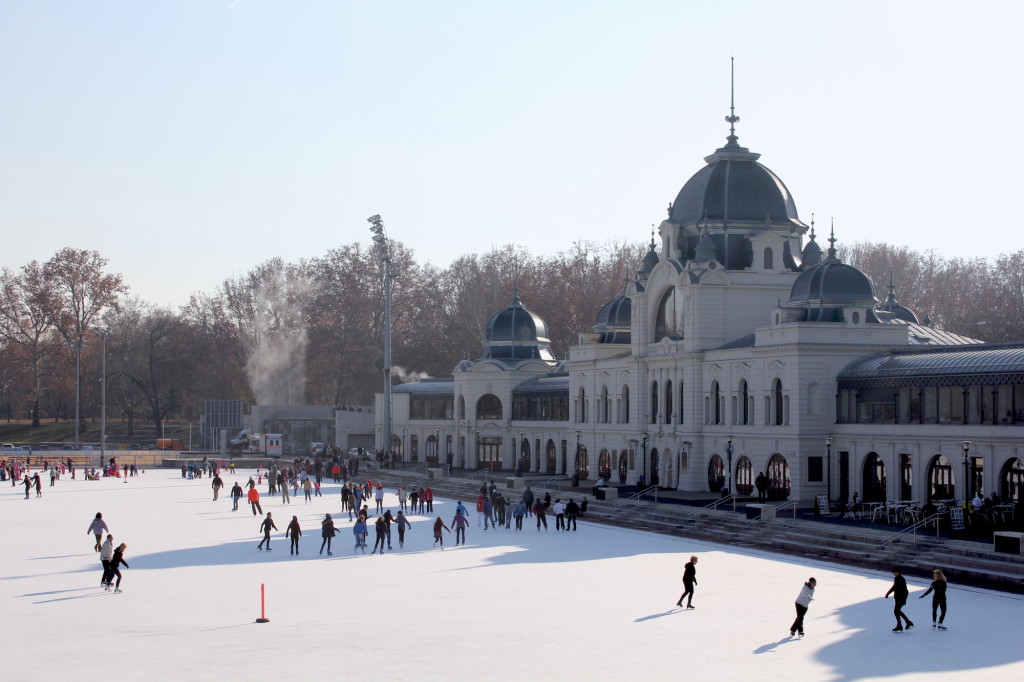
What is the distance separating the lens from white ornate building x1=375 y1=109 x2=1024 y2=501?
4481 cm

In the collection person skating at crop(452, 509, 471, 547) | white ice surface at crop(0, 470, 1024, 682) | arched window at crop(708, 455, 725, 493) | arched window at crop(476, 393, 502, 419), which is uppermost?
arched window at crop(476, 393, 502, 419)

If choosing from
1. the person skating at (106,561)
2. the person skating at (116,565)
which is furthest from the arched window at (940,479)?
the person skating at (106,561)

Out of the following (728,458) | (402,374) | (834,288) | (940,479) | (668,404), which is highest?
(834,288)

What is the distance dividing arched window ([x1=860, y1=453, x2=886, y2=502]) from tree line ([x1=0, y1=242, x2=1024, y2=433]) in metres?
57.0

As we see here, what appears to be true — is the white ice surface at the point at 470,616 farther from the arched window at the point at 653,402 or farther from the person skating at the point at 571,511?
the arched window at the point at 653,402

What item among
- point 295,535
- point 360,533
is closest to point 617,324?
point 360,533

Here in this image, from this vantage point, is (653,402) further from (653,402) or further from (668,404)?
(668,404)

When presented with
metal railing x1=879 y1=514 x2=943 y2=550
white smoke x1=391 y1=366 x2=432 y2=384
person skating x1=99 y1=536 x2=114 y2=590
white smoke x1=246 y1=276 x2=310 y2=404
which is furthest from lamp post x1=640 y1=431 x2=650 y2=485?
white smoke x1=246 y1=276 x2=310 y2=404

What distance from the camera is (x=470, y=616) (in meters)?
27.0

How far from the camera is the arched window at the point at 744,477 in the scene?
179ft

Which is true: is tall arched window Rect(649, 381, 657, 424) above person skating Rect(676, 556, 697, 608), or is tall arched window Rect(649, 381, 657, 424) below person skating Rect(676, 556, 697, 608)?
above

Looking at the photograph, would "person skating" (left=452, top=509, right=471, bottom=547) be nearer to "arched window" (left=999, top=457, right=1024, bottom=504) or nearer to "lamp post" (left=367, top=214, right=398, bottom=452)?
"arched window" (left=999, top=457, right=1024, bottom=504)

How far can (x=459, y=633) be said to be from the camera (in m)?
25.0

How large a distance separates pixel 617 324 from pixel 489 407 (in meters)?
15.5
